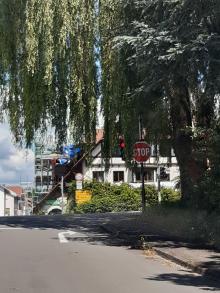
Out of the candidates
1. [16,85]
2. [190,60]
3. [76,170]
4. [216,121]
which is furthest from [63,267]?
[76,170]

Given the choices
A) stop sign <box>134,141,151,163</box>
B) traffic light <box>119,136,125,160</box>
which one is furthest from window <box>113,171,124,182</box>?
stop sign <box>134,141,151,163</box>

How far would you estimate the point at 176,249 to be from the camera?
48.5 feet

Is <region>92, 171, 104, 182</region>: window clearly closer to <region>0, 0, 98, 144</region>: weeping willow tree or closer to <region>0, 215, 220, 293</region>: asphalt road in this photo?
<region>0, 0, 98, 144</region>: weeping willow tree

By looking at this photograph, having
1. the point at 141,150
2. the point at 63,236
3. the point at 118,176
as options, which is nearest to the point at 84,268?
the point at 63,236

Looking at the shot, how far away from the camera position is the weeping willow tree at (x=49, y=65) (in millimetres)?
20734

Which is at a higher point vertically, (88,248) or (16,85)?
(16,85)

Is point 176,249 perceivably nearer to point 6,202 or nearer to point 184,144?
point 184,144

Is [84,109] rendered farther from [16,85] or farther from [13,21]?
[13,21]

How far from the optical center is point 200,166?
65.8 ft

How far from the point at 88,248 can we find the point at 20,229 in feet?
22.1

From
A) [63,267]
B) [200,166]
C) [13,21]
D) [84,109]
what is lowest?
[63,267]

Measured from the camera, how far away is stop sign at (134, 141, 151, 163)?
2320 centimetres

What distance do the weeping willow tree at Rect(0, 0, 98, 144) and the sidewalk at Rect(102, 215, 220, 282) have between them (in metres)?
4.16

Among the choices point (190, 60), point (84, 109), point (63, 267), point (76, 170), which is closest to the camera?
point (63, 267)
